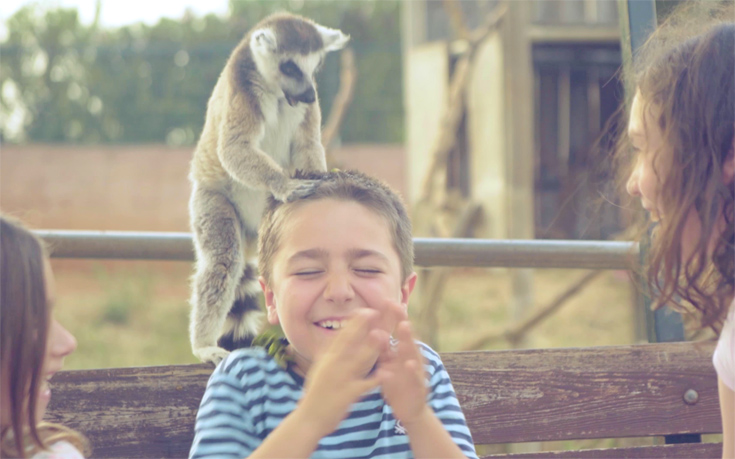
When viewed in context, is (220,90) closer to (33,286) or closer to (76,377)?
(76,377)

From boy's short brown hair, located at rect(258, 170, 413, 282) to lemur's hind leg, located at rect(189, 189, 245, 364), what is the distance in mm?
548

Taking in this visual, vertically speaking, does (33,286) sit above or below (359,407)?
above

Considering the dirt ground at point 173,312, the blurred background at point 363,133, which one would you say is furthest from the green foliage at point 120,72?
the dirt ground at point 173,312

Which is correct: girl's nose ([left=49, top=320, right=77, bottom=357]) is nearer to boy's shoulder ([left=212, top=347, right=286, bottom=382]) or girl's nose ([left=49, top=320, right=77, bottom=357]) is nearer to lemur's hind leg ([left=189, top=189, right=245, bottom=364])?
boy's shoulder ([left=212, top=347, right=286, bottom=382])

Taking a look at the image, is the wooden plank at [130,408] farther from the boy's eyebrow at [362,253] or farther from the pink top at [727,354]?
the pink top at [727,354]

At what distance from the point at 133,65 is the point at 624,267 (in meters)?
10.8

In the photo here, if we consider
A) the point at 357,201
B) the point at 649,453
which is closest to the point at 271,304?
the point at 357,201

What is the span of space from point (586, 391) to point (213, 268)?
995 mm

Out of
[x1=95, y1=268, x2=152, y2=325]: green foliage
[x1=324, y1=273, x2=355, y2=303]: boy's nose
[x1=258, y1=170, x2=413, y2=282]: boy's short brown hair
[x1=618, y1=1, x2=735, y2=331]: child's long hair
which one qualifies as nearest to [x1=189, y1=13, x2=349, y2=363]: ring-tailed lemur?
[x1=258, y1=170, x2=413, y2=282]: boy's short brown hair

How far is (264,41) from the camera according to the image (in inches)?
83.8

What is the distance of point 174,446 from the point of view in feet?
4.91

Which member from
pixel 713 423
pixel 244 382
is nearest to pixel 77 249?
pixel 244 382

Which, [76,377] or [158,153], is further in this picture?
[158,153]

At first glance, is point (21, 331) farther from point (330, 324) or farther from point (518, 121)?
point (518, 121)
